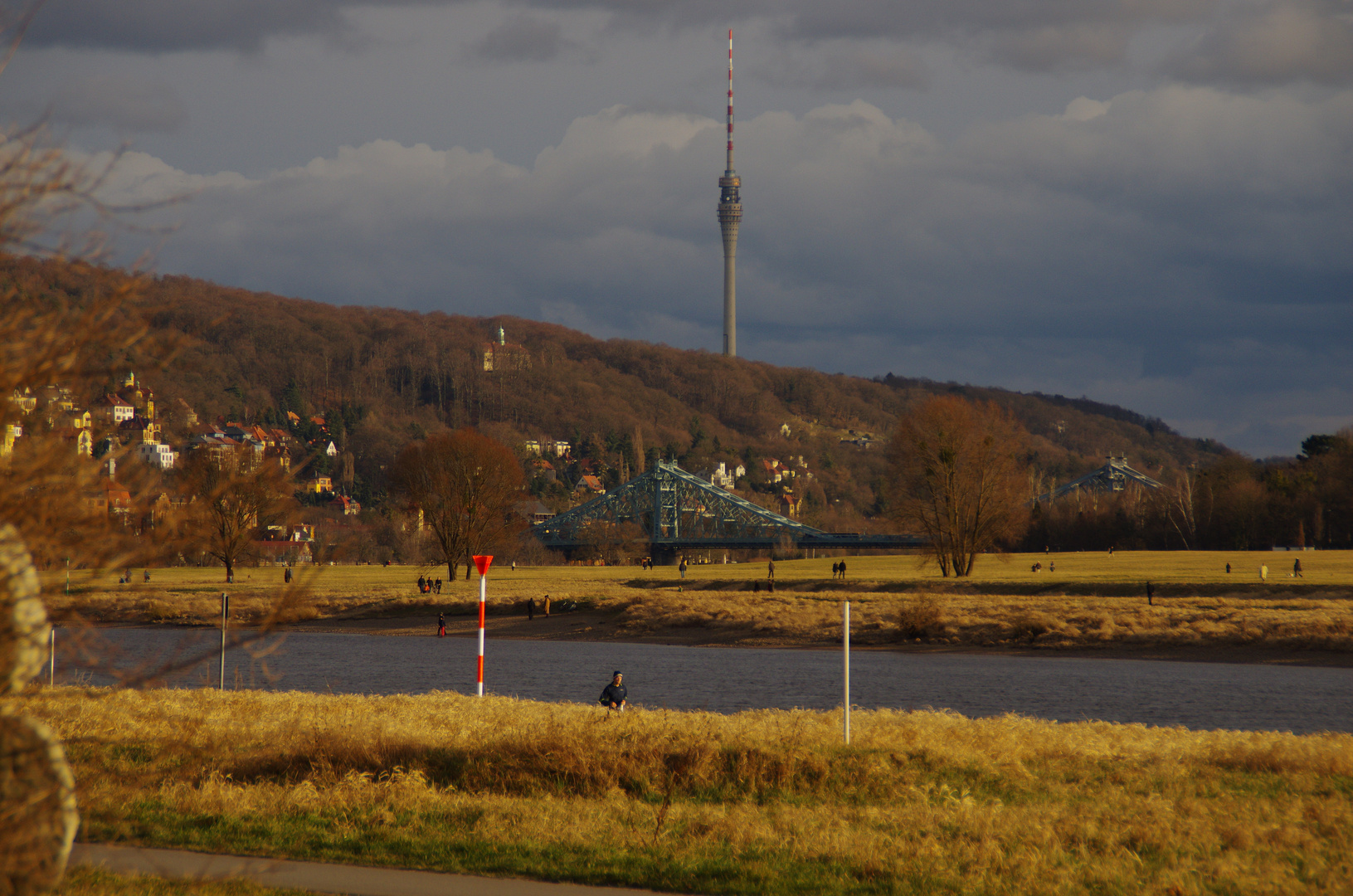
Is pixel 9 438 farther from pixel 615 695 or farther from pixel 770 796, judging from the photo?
pixel 615 695

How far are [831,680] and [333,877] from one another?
71.0 ft

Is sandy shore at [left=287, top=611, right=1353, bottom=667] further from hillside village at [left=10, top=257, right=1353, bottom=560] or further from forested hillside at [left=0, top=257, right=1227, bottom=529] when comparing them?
forested hillside at [left=0, top=257, right=1227, bottom=529]

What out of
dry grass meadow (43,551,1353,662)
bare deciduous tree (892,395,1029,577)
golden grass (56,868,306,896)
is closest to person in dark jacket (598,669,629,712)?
golden grass (56,868,306,896)

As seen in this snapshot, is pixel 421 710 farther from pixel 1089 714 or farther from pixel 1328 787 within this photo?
pixel 1089 714

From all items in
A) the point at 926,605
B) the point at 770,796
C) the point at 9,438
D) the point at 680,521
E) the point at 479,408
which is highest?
the point at 479,408

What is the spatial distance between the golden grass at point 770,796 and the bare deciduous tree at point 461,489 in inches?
1910

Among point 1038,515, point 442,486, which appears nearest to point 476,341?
point 1038,515

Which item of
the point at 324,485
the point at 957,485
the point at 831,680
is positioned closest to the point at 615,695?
the point at 831,680

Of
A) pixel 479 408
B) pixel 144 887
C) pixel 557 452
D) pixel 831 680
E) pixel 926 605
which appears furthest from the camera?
pixel 479 408

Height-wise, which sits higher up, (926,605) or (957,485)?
(957,485)

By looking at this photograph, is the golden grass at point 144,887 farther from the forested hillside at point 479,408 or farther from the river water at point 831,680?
the forested hillside at point 479,408

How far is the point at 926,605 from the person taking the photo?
38625 mm

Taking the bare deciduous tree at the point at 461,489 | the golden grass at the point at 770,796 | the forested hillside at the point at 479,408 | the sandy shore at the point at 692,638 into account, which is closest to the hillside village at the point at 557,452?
the forested hillside at the point at 479,408

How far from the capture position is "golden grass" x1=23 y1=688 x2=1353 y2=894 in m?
7.73
